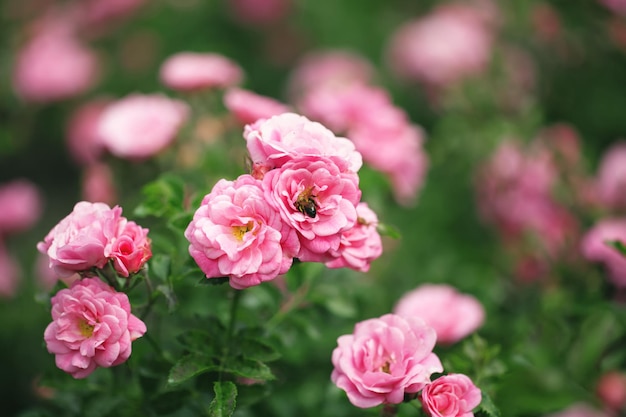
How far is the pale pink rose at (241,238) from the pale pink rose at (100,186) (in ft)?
2.70

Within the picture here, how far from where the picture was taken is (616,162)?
1.75m

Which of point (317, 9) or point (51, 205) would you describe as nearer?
point (51, 205)

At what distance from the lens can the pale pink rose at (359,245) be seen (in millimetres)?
960

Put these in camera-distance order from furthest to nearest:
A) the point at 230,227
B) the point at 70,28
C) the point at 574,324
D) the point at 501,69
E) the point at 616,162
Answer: the point at 70,28 → the point at 501,69 → the point at 616,162 → the point at 574,324 → the point at 230,227

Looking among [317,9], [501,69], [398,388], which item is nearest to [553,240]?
[501,69]

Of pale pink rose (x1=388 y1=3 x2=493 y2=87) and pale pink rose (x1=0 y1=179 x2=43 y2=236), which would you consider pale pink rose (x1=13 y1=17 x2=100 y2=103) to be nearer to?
pale pink rose (x1=0 y1=179 x2=43 y2=236)

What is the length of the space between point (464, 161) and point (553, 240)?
32 centimetres

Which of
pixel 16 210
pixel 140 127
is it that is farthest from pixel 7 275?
pixel 140 127

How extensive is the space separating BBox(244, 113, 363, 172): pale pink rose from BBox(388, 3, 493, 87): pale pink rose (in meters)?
1.56

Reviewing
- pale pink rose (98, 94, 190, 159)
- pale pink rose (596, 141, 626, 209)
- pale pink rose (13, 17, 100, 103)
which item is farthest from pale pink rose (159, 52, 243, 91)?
pale pink rose (13, 17, 100, 103)

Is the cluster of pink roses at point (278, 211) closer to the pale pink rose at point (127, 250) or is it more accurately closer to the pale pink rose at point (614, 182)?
the pale pink rose at point (127, 250)

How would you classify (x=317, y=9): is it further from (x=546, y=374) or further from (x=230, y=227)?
(x=230, y=227)

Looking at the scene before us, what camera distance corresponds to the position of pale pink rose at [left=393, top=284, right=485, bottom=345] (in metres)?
1.21

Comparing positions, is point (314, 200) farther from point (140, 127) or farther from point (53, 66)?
point (53, 66)
